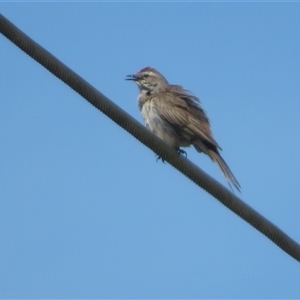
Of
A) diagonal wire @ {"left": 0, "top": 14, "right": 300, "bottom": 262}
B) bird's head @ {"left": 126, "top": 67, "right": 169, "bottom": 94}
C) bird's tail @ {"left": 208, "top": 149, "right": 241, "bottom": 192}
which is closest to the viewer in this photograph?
diagonal wire @ {"left": 0, "top": 14, "right": 300, "bottom": 262}

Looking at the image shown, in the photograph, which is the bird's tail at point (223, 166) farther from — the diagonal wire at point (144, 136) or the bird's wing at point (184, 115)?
the diagonal wire at point (144, 136)

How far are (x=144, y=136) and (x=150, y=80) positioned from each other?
263 inches

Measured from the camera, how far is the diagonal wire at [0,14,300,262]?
586 cm

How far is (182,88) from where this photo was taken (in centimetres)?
1247

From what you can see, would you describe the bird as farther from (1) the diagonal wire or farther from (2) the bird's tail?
(1) the diagonal wire

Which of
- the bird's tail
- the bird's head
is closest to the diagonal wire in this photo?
the bird's tail

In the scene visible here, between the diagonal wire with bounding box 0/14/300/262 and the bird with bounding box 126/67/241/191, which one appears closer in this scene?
the diagonal wire with bounding box 0/14/300/262

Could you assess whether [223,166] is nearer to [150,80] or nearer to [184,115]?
[184,115]

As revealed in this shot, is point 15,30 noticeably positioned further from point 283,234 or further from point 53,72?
point 283,234

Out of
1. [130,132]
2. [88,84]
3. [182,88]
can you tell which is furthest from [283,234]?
[182,88]

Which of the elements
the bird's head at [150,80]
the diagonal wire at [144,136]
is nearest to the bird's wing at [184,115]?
the bird's head at [150,80]

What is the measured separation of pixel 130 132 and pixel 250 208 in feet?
3.39

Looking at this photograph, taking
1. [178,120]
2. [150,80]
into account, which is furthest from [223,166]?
[150,80]

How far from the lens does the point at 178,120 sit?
37.2ft
